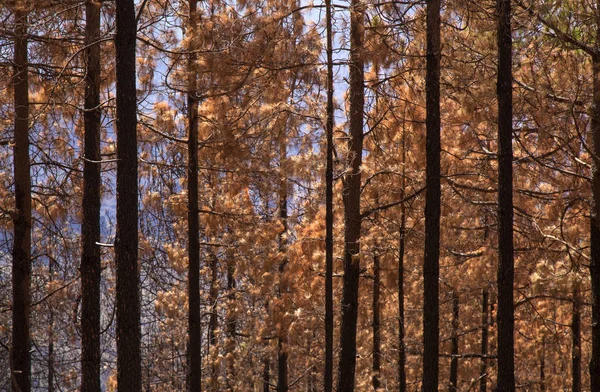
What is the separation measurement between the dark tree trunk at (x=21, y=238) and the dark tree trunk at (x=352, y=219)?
16.9 feet

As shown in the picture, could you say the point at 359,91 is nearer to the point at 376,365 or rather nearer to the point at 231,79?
the point at 231,79

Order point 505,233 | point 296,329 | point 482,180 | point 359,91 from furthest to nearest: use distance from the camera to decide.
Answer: point 296,329 < point 482,180 < point 359,91 < point 505,233

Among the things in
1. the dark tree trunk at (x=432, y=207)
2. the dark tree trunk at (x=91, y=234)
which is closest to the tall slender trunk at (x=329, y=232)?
the dark tree trunk at (x=432, y=207)

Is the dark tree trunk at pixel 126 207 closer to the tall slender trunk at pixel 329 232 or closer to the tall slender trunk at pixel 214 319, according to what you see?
the tall slender trunk at pixel 329 232

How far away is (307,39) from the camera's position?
10.6m

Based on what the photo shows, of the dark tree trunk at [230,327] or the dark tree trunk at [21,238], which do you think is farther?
the dark tree trunk at [230,327]

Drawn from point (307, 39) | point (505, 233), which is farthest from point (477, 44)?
point (505, 233)

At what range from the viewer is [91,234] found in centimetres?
873

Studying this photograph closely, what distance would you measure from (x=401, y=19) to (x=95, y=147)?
15.4 feet

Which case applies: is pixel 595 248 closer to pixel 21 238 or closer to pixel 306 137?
pixel 306 137

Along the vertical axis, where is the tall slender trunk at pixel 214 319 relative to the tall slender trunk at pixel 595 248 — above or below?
below

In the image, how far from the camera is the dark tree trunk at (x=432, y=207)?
29.1 feet

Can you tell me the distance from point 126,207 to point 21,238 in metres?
3.62

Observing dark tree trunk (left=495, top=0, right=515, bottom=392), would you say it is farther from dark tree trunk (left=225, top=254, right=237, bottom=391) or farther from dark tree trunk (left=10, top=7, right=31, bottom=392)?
dark tree trunk (left=225, top=254, right=237, bottom=391)
